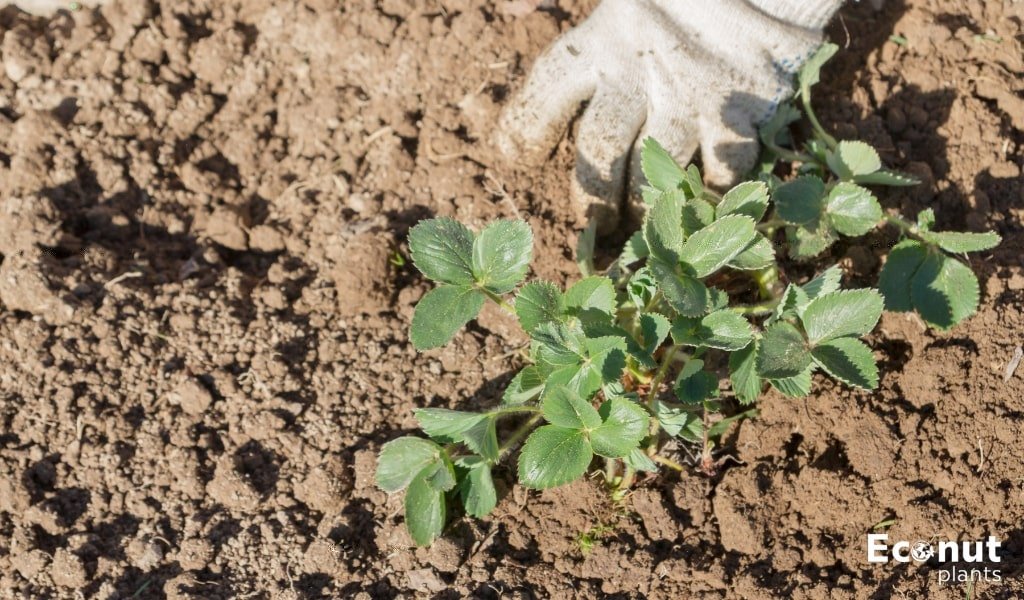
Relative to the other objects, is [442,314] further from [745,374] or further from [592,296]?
[745,374]

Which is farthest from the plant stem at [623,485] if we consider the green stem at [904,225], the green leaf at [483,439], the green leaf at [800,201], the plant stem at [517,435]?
the green stem at [904,225]

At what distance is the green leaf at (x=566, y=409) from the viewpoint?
177 centimetres

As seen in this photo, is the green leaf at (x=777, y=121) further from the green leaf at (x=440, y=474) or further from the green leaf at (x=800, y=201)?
the green leaf at (x=440, y=474)

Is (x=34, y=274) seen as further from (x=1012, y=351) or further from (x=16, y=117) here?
(x=1012, y=351)

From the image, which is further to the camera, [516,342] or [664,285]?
[516,342]

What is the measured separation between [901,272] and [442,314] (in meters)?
1.08

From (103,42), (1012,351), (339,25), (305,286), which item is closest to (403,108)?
(339,25)

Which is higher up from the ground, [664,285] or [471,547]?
[664,285]

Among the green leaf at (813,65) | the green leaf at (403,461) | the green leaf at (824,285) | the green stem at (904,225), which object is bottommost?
the green leaf at (403,461)

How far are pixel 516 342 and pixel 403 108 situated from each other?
0.80 metres

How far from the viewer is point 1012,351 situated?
2119 mm

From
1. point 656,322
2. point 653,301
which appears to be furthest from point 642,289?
point 656,322

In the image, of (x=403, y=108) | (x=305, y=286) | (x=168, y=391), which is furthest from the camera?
(x=403, y=108)

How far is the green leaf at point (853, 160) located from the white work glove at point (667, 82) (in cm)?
23
